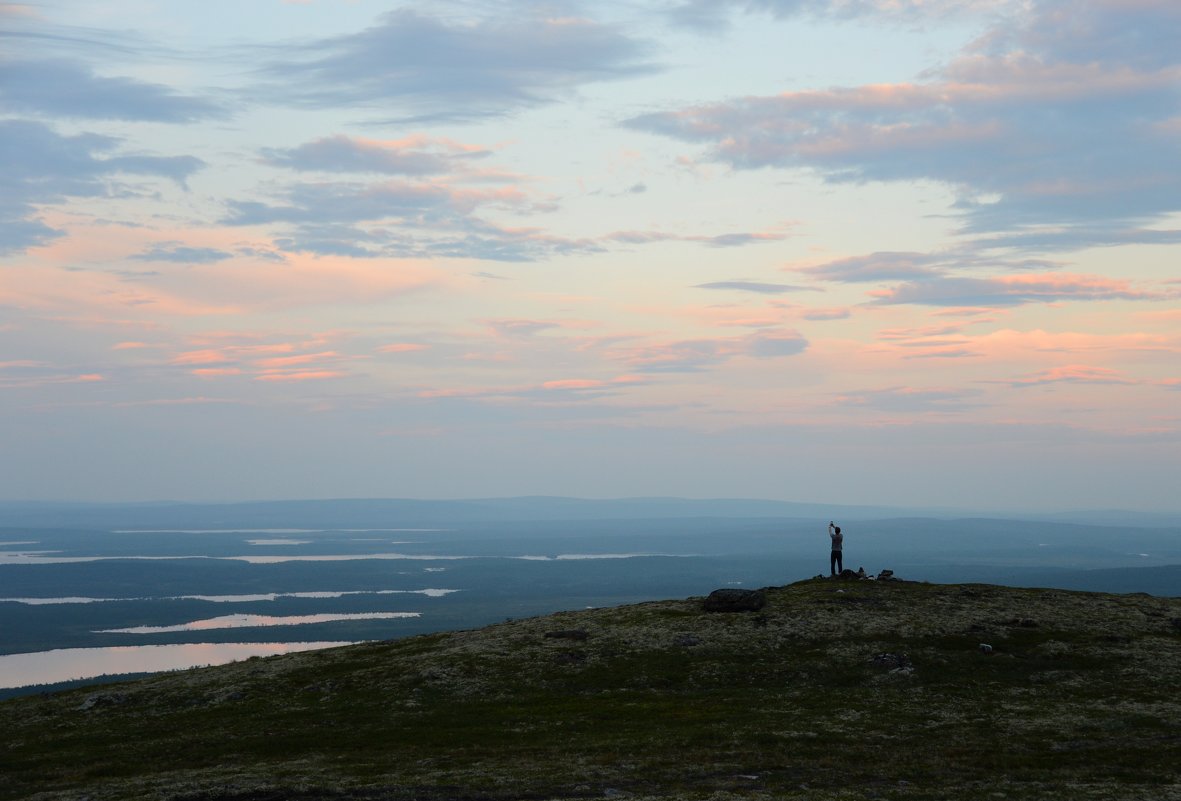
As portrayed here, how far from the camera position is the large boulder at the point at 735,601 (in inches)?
2635

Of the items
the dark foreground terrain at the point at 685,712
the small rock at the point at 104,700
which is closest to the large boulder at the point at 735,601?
the dark foreground terrain at the point at 685,712

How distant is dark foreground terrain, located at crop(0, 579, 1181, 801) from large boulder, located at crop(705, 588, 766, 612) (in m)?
1.29

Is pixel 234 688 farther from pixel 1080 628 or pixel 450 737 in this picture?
pixel 1080 628

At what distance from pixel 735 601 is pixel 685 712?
1967 centimetres

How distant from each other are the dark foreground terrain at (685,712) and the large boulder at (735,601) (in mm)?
1292

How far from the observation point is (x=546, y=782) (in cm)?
3731

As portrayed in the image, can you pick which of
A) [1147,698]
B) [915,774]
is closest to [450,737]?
[915,774]

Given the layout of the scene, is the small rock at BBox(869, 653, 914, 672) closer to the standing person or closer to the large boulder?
the large boulder

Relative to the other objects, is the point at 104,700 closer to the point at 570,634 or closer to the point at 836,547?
the point at 570,634

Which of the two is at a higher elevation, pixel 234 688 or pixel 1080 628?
pixel 1080 628

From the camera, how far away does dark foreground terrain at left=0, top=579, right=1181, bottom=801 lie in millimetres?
37219

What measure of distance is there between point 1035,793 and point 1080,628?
31013 millimetres

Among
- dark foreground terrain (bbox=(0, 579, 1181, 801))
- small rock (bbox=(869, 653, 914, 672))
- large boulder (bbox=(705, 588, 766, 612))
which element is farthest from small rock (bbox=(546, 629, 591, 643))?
small rock (bbox=(869, 653, 914, 672))

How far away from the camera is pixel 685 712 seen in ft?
160
